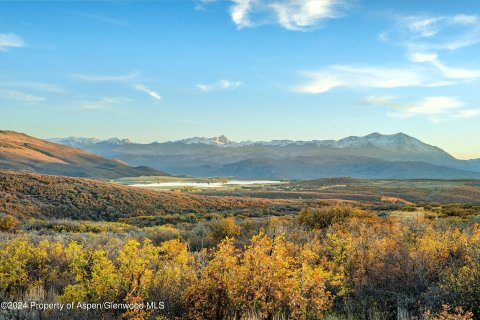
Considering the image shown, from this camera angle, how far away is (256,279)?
708 cm

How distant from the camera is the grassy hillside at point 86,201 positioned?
155 feet

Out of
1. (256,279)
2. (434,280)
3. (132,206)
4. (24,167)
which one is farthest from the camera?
(24,167)

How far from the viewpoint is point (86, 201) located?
174 ft

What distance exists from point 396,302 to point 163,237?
1512 centimetres

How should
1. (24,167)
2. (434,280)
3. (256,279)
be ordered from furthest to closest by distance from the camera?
(24,167) → (434,280) → (256,279)

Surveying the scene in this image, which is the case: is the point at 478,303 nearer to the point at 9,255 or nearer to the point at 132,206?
the point at 9,255

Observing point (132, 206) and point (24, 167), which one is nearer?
point (132, 206)

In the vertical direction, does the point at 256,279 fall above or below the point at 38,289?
above

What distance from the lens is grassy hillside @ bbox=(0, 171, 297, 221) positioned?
155 ft

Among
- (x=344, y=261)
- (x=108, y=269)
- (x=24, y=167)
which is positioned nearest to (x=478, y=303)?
(x=344, y=261)

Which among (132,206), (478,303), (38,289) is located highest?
(478,303)

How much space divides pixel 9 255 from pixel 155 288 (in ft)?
13.9

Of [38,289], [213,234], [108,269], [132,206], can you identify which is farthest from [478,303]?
[132,206]

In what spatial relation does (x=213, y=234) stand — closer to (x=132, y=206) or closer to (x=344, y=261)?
(x=344, y=261)
